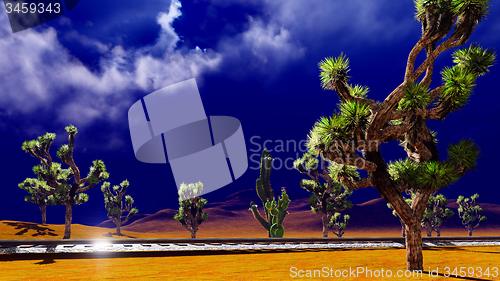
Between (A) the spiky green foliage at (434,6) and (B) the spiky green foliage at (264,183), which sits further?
(B) the spiky green foliage at (264,183)

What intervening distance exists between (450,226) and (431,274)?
94.0 m

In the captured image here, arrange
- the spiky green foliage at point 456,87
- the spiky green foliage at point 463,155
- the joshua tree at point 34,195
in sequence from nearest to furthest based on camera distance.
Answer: the spiky green foliage at point 456,87
the spiky green foliage at point 463,155
the joshua tree at point 34,195

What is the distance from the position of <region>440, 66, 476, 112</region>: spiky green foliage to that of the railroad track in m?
11.8

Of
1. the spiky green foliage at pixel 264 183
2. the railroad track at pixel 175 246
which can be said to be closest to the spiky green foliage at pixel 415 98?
the railroad track at pixel 175 246

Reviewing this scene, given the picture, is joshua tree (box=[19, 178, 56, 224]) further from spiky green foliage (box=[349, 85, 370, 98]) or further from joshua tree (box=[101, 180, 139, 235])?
spiky green foliage (box=[349, 85, 370, 98])

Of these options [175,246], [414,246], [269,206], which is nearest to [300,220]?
[269,206]

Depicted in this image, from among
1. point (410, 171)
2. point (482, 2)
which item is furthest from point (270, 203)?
point (482, 2)

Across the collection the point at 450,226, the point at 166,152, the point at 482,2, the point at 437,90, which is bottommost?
the point at 450,226

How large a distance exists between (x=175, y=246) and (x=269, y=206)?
1561 cm

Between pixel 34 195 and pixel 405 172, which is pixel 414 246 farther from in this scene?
pixel 34 195

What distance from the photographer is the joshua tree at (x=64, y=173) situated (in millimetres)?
29438

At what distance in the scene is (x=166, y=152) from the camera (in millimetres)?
149125

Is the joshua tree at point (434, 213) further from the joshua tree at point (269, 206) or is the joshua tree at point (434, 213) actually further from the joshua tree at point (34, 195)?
the joshua tree at point (34, 195)

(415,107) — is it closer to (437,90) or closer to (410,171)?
(437,90)
